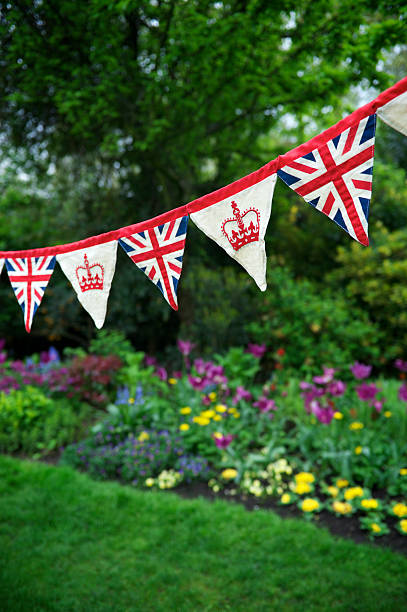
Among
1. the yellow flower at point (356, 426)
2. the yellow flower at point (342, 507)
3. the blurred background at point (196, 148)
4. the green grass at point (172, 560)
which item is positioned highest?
the blurred background at point (196, 148)

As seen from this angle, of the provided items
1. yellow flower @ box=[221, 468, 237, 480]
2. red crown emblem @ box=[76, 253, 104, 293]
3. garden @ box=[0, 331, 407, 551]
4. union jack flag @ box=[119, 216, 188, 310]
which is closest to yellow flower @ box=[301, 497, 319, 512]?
garden @ box=[0, 331, 407, 551]

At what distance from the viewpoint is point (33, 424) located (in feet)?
14.8

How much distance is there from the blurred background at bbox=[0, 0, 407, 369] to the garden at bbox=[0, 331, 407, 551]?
1366 millimetres

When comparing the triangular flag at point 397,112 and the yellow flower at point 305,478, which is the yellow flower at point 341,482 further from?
the triangular flag at point 397,112

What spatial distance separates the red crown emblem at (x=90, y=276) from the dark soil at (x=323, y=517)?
6.79 feet

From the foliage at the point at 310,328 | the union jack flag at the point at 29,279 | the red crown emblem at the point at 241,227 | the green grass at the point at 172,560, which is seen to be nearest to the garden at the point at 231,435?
the green grass at the point at 172,560

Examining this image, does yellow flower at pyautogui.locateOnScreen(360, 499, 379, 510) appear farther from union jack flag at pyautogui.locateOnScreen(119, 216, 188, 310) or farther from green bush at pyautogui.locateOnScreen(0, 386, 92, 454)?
green bush at pyautogui.locateOnScreen(0, 386, 92, 454)

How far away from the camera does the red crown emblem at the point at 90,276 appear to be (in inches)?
82.9

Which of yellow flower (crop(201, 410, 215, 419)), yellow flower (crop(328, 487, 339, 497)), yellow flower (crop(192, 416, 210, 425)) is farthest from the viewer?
yellow flower (crop(201, 410, 215, 419))

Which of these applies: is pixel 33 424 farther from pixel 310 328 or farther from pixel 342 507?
pixel 310 328

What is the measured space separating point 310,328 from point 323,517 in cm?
312

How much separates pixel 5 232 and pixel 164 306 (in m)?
2.88

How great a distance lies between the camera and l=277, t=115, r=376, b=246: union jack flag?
4.79 feet

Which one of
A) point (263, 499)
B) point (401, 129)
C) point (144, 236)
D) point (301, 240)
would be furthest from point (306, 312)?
point (401, 129)
